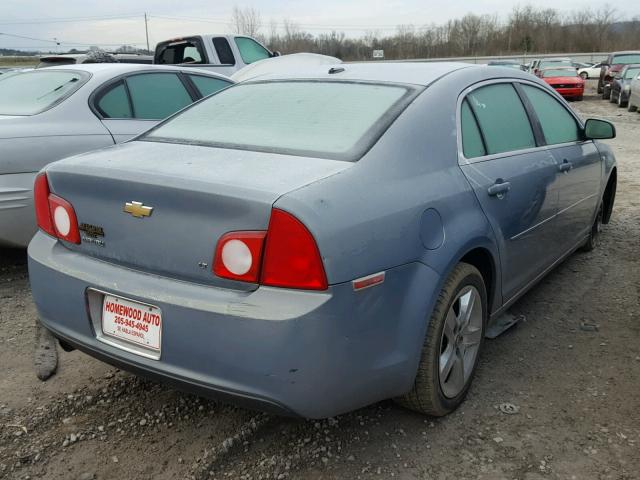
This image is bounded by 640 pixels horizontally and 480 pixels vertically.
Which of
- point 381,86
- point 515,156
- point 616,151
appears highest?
point 381,86

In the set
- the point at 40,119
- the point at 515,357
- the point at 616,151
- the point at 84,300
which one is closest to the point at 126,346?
the point at 84,300

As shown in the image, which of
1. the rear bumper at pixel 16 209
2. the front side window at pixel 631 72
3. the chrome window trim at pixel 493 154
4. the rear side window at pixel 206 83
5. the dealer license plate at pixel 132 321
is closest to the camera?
the dealer license plate at pixel 132 321

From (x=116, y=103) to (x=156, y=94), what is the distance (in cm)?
47

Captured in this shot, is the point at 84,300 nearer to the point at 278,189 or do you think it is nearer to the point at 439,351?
the point at 278,189

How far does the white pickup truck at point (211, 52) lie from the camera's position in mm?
9953

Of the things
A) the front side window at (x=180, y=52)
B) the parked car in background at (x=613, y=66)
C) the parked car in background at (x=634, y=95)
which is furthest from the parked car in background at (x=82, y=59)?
the parked car in background at (x=613, y=66)

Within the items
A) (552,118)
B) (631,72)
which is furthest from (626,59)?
(552,118)

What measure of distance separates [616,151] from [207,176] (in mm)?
10342

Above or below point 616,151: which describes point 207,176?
above

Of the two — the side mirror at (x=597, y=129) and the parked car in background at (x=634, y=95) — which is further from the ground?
the side mirror at (x=597, y=129)

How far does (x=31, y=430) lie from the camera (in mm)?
2547

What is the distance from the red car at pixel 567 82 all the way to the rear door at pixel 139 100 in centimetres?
2088

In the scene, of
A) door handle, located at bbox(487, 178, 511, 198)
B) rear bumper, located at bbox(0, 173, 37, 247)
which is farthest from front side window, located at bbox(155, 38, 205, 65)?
door handle, located at bbox(487, 178, 511, 198)

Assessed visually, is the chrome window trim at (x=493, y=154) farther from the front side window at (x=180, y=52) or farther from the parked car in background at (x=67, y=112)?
the front side window at (x=180, y=52)
